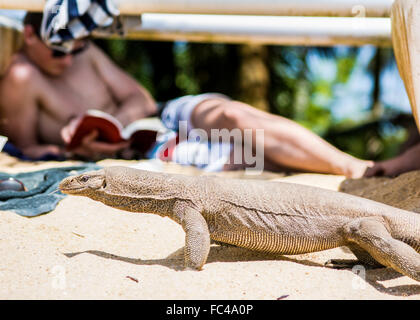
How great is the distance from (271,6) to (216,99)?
119 centimetres

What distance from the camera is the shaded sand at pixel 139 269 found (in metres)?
1.93

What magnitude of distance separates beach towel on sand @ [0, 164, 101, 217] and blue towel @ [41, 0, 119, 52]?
1.20 m

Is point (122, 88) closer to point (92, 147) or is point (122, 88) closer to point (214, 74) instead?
point (92, 147)

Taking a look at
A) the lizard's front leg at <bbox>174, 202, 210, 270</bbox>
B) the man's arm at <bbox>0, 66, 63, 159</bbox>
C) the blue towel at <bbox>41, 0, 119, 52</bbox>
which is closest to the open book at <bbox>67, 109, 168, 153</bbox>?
the man's arm at <bbox>0, 66, 63, 159</bbox>

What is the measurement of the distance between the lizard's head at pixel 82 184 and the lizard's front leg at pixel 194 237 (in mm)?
397

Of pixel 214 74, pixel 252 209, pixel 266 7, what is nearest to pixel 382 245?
pixel 252 209

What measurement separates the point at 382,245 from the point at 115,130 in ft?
9.35

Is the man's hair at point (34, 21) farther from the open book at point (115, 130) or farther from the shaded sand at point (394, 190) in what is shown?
the shaded sand at point (394, 190)

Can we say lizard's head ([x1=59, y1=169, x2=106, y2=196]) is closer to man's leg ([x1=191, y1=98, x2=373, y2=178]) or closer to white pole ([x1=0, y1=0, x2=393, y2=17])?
white pole ([x1=0, y1=0, x2=393, y2=17])

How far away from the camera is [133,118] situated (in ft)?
16.7

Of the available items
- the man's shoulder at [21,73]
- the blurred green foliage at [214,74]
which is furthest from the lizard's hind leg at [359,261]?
the blurred green foliage at [214,74]

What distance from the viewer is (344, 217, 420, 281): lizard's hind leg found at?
204cm
